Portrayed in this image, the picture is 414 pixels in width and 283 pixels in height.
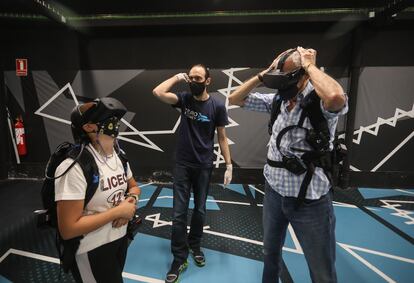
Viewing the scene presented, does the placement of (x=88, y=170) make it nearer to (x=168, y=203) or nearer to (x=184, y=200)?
(x=184, y=200)

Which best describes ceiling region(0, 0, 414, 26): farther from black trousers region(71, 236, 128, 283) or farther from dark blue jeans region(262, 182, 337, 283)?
black trousers region(71, 236, 128, 283)

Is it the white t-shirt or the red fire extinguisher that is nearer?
the white t-shirt

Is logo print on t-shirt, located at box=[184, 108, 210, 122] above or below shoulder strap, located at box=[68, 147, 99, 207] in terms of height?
above

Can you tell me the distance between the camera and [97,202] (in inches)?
46.4

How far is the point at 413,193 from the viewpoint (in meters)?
4.19

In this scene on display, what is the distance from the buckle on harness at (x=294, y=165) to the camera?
53.4 inches

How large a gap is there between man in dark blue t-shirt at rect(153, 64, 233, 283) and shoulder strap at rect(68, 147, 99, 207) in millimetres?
1193

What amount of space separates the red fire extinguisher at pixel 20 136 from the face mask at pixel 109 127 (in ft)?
14.7

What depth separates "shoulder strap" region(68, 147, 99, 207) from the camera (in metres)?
1.11

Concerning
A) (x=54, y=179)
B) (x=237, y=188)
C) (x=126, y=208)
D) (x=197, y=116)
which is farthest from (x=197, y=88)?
(x=237, y=188)

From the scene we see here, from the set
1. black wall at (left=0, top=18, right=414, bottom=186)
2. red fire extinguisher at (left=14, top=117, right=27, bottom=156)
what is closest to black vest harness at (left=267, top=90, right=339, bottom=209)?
black wall at (left=0, top=18, right=414, bottom=186)

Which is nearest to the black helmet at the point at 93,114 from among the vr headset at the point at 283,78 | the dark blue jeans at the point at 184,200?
the vr headset at the point at 283,78

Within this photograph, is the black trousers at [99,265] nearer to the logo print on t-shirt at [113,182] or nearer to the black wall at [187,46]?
the logo print on t-shirt at [113,182]

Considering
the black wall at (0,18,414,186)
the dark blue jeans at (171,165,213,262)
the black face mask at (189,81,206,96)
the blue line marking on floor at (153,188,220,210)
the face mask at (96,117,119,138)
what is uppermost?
the black wall at (0,18,414,186)
